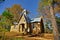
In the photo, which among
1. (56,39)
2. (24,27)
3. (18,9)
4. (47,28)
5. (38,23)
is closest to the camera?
(56,39)

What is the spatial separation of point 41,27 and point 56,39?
8.03 m

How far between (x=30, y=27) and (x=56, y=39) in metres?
8.62

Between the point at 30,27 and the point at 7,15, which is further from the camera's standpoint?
the point at 7,15

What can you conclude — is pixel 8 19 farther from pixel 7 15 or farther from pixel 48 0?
pixel 48 0

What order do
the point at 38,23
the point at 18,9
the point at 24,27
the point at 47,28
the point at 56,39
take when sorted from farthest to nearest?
the point at 18,9, the point at 47,28, the point at 24,27, the point at 38,23, the point at 56,39

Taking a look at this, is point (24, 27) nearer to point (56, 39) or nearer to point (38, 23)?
point (38, 23)

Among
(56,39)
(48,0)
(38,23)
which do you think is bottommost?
(56,39)

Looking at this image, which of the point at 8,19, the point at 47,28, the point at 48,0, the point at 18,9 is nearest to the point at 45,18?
the point at 47,28

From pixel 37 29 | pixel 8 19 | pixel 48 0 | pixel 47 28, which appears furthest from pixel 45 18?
pixel 48 0

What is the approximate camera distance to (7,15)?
19.5 metres

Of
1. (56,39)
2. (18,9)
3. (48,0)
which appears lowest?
(56,39)

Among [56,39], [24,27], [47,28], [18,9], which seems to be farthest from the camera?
[18,9]

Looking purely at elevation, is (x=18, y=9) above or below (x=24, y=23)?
above

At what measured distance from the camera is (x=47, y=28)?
63.4 ft
